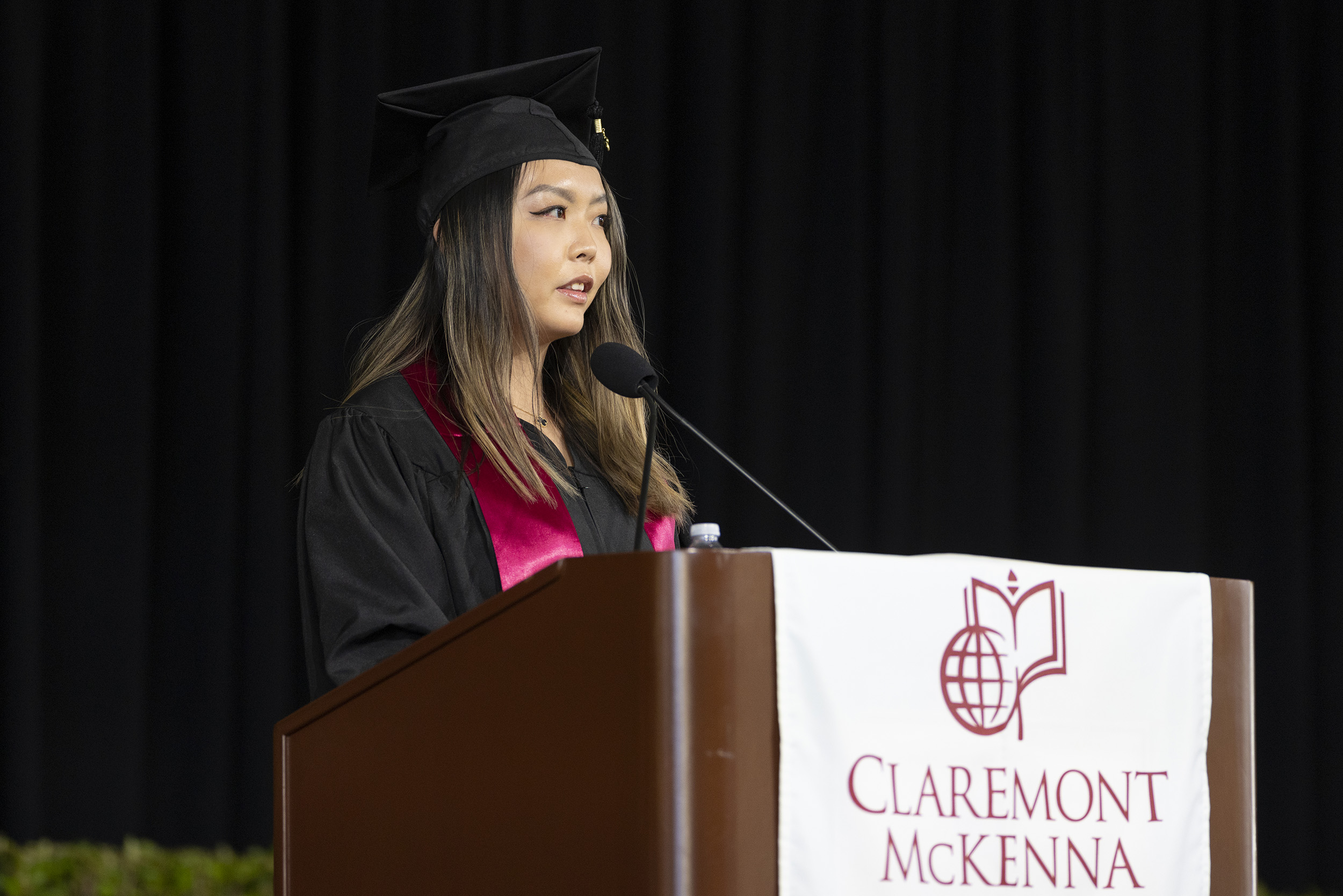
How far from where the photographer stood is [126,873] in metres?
2.49

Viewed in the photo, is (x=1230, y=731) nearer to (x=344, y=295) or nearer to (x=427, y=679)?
(x=427, y=679)

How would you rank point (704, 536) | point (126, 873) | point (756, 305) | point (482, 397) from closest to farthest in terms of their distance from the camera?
1. point (704, 536)
2. point (482, 397)
3. point (126, 873)
4. point (756, 305)

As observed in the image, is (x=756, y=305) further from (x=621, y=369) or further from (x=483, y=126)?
(x=621, y=369)

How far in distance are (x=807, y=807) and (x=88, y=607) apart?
2415mm

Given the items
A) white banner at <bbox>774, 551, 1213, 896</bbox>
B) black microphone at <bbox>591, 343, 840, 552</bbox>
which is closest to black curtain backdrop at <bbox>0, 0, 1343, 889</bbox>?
black microphone at <bbox>591, 343, 840, 552</bbox>

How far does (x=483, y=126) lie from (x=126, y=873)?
153 cm

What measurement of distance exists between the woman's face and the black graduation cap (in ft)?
0.12

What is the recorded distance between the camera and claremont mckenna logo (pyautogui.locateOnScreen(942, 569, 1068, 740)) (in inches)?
42.1

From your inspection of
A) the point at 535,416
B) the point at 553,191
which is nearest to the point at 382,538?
the point at 535,416

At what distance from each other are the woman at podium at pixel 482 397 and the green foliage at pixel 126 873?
1057 mm

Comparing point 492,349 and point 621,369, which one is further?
point 492,349

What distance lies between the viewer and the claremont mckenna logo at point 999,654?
1.07 metres

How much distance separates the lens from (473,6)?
3.42 metres

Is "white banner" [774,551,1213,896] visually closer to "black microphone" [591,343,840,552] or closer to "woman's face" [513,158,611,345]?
"black microphone" [591,343,840,552]
